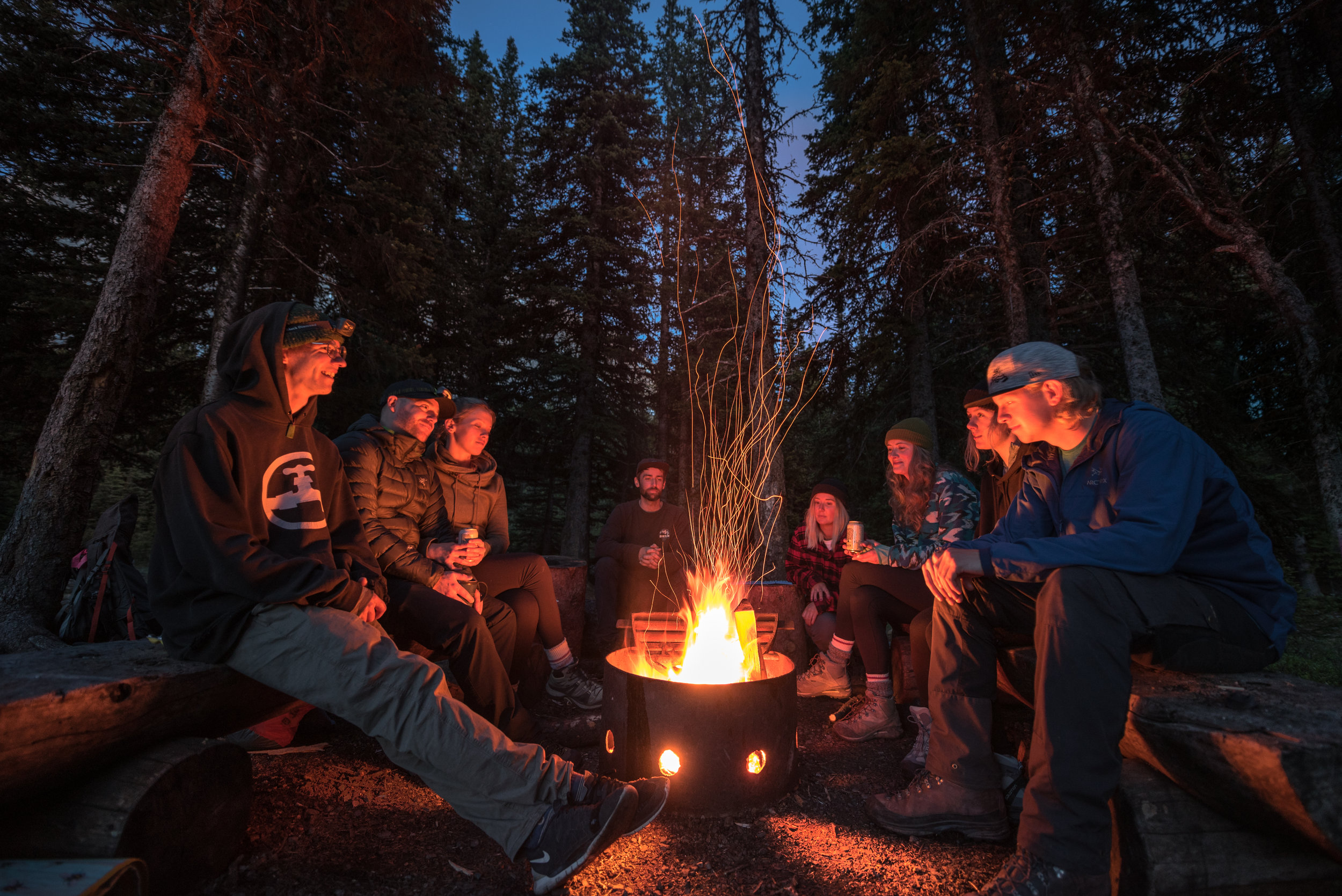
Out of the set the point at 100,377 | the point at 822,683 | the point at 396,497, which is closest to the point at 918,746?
the point at 822,683

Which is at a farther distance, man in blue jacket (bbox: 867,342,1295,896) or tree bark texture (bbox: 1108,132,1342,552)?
tree bark texture (bbox: 1108,132,1342,552)

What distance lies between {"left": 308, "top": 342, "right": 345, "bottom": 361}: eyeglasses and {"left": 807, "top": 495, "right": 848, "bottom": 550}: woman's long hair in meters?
3.05

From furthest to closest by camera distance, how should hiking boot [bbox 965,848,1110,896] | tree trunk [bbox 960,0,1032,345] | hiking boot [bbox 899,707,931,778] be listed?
tree trunk [bbox 960,0,1032,345] → hiking boot [bbox 899,707,931,778] → hiking boot [bbox 965,848,1110,896]

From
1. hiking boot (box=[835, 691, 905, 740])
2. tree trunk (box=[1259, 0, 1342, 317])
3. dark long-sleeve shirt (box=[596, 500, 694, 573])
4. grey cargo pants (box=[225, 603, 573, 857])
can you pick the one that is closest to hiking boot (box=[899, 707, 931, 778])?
hiking boot (box=[835, 691, 905, 740])

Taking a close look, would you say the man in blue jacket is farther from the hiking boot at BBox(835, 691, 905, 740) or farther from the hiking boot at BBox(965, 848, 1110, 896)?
the hiking boot at BBox(835, 691, 905, 740)

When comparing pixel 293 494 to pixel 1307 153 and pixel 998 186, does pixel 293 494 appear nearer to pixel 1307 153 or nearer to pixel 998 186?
pixel 998 186

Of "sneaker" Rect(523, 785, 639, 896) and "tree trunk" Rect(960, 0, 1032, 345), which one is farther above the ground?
"tree trunk" Rect(960, 0, 1032, 345)

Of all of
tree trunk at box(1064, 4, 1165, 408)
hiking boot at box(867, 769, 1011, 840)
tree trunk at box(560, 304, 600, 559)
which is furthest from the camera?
tree trunk at box(560, 304, 600, 559)

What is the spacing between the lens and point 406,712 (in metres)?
2.03

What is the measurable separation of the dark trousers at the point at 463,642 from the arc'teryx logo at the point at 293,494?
0.60 meters

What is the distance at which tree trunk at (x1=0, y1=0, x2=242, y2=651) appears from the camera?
15.4 feet

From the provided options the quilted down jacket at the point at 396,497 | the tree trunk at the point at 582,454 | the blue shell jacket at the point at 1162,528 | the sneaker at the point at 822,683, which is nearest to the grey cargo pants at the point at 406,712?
the quilted down jacket at the point at 396,497

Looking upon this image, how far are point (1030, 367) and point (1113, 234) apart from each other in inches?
238

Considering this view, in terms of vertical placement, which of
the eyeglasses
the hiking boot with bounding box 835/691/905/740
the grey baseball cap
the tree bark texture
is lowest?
the hiking boot with bounding box 835/691/905/740
